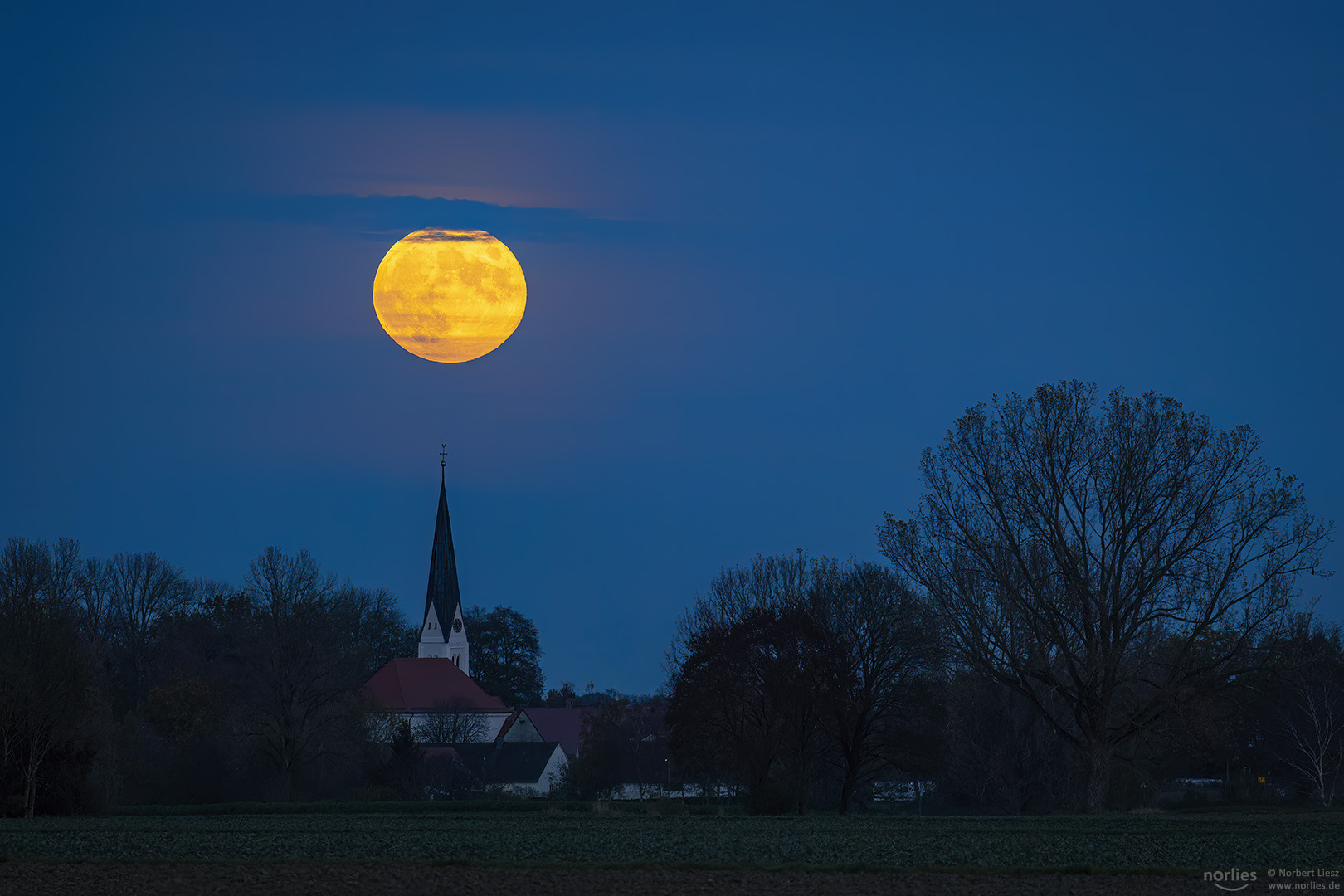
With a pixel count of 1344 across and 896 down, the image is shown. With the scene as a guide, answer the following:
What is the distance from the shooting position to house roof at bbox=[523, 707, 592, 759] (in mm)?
105062

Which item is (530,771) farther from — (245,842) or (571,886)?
(571,886)

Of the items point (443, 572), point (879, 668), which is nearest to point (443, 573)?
point (443, 572)

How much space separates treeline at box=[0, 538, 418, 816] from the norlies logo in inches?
1406

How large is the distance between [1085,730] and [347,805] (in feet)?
95.5

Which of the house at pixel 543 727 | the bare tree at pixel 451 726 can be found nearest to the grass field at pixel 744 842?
the bare tree at pixel 451 726

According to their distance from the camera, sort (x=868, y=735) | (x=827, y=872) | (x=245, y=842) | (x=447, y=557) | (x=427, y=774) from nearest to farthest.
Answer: (x=827, y=872)
(x=245, y=842)
(x=868, y=735)
(x=427, y=774)
(x=447, y=557)

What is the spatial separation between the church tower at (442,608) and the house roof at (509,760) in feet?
120

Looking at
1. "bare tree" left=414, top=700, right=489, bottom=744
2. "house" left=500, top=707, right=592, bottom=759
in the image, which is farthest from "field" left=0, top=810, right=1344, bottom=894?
"house" left=500, top=707, right=592, bottom=759

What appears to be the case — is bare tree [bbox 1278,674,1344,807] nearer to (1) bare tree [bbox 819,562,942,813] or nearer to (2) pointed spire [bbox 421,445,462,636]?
(1) bare tree [bbox 819,562,942,813]

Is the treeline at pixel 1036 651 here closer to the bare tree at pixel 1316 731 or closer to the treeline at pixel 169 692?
the bare tree at pixel 1316 731

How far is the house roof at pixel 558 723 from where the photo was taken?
10506cm

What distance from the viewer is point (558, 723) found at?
4247 inches

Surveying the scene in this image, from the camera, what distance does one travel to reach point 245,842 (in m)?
27.5

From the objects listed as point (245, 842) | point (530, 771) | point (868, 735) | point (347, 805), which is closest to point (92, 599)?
point (530, 771)
